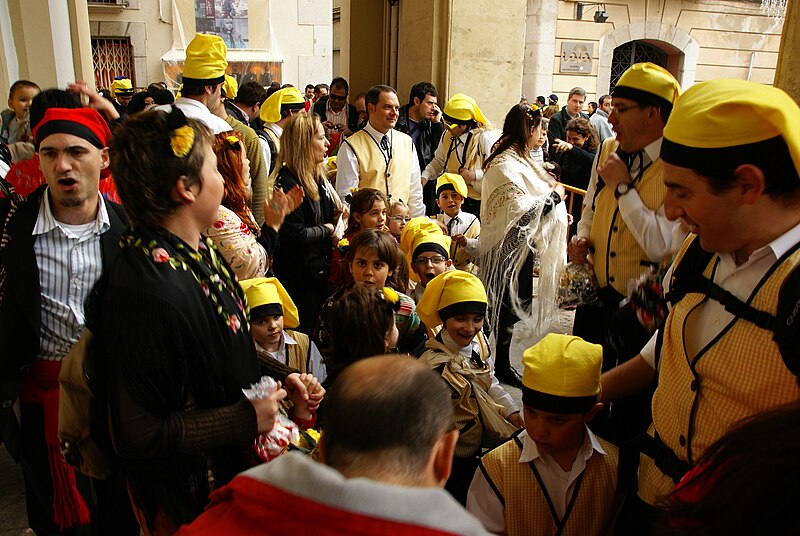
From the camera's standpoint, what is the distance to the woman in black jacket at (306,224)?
4.04 m

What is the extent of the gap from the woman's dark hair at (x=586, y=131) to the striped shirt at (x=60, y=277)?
6.48 m

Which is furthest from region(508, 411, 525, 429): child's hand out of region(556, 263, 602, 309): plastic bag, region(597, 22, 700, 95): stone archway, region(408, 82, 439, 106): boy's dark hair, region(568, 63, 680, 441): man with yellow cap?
region(597, 22, 700, 95): stone archway

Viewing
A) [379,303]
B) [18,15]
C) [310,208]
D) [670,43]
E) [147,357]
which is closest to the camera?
[147,357]

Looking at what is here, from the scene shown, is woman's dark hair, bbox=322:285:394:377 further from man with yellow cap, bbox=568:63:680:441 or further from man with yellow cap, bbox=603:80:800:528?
man with yellow cap, bbox=603:80:800:528

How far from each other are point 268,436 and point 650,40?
20085 mm

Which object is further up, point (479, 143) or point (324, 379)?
point (479, 143)

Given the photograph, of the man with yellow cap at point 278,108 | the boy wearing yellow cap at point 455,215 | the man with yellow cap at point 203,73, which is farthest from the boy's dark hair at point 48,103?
the man with yellow cap at point 278,108

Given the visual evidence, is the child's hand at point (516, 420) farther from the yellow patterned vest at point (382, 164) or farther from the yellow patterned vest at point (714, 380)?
the yellow patterned vest at point (382, 164)

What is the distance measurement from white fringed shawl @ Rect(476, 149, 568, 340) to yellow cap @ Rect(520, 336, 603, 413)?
6.76ft

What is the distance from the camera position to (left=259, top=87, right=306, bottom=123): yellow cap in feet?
22.0

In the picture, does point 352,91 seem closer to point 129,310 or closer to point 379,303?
point 379,303

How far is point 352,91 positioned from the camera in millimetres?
10086

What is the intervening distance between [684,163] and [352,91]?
29.6ft

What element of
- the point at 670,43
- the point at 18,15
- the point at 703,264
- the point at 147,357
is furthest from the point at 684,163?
Answer: the point at 670,43
